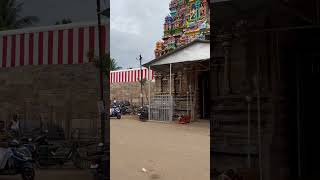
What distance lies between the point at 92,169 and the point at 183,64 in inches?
491

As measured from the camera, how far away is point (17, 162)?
4.14 metres

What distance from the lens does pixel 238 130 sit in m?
3.22

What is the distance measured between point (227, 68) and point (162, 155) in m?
6.18

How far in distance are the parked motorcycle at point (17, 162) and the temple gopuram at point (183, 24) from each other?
13.3 m

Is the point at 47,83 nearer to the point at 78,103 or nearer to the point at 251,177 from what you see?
the point at 78,103

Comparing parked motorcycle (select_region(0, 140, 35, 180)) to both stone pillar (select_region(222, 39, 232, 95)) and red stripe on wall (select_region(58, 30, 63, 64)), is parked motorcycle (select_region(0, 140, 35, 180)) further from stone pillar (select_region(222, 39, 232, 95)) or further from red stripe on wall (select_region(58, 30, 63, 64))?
stone pillar (select_region(222, 39, 232, 95))

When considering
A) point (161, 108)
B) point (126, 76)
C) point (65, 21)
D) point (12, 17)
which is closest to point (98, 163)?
point (65, 21)

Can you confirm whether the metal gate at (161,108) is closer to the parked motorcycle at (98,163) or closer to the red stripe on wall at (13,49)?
the red stripe on wall at (13,49)

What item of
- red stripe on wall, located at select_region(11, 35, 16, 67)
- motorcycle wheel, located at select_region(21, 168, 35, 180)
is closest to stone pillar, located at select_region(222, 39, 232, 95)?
motorcycle wheel, located at select_region(21, 168, 35, 180)

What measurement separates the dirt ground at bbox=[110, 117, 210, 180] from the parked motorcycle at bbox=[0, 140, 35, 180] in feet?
8.49

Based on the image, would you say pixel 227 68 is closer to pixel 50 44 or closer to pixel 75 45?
pixel 75 45

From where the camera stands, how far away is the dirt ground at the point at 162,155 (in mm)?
7074

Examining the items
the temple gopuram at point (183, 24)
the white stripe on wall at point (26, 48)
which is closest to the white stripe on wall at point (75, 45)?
the white stripe on wall at point (26, 48)

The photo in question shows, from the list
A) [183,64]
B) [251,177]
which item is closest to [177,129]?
[183,64]
